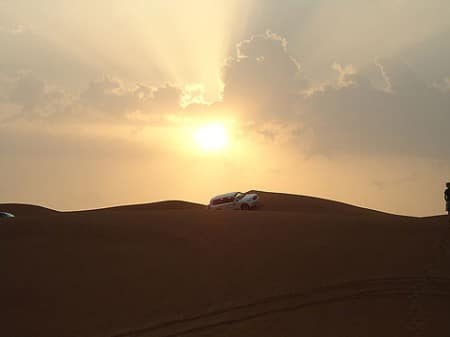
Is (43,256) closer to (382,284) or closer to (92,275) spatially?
(92,275)

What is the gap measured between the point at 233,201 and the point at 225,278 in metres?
22.3

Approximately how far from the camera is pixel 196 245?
22.1 m

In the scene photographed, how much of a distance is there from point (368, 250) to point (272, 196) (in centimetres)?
3069

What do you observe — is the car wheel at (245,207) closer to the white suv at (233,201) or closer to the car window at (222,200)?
the white suv at (233,201)

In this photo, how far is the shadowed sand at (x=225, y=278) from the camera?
1484 centimetres

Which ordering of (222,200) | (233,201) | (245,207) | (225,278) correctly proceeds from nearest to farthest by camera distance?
(225,278) < (233,201) < (245,207) < (222,200)

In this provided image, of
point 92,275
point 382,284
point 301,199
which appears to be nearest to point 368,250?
point 382,284

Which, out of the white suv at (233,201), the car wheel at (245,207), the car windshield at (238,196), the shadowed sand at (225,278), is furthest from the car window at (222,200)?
the shadowed sand at (225,278)

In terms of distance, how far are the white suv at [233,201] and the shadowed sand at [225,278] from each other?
1394 cm

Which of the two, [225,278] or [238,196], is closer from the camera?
[225,278]

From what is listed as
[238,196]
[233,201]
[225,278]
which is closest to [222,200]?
[233,201]

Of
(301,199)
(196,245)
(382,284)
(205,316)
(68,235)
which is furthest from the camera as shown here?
(301,199)

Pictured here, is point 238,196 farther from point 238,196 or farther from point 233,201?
point 233,201

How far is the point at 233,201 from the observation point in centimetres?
4050
